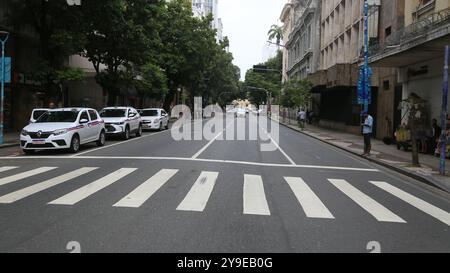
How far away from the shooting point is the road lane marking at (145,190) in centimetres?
847

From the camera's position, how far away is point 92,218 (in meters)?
7.30

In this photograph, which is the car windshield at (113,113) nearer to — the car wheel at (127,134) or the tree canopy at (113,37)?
the car wheel at (127,134)

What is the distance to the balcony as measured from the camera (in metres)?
16.2

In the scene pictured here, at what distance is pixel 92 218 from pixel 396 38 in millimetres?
16682

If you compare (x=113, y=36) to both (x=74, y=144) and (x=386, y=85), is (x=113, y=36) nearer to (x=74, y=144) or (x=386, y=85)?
(x=74, y=144)

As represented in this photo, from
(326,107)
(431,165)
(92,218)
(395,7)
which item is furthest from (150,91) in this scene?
(92,218)

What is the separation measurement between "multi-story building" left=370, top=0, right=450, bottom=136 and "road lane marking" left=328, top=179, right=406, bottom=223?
6.97 meters

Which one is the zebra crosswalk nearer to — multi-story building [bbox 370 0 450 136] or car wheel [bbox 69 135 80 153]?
car wheel [bbox 69 135 80 153]

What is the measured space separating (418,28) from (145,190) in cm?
1290

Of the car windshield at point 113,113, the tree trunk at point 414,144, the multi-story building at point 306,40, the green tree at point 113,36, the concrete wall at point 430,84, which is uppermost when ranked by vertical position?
the multi-story building at point 306,40

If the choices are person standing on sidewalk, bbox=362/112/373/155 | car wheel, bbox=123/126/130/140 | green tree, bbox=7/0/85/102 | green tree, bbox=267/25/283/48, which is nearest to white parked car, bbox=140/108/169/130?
car wheel, bbox=123/126/130/140

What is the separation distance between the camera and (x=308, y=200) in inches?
364

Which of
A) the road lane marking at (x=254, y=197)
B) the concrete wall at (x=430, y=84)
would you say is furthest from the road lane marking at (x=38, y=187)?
the concrete wall at (x=430, y=84)

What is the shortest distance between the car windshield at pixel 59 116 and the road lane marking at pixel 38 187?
Result: 644 cm
